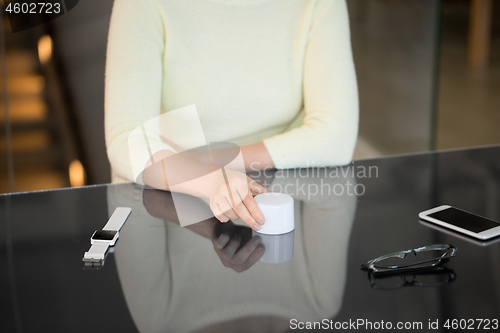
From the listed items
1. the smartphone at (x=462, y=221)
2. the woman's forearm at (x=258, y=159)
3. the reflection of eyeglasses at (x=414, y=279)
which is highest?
the woman's forearm at (x=258, y=159)

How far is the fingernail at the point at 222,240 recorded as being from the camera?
718 mm

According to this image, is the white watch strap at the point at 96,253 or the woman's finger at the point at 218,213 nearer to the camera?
the white watch strap at the point at 96,253

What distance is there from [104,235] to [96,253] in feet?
0.17

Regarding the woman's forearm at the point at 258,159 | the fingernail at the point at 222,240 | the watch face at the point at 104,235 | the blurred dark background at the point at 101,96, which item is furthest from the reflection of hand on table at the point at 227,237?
the blurred dark background at the point at 101,96

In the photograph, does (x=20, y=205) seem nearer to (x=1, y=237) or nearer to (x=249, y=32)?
(x=1, y=237)

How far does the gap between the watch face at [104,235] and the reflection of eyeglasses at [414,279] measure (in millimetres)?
387

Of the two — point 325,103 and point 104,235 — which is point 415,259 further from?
point 325,103

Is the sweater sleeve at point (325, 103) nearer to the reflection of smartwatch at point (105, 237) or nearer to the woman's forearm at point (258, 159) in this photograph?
the woman's forearm at point (258, 159)

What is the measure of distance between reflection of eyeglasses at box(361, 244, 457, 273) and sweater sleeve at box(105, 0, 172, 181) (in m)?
0.55

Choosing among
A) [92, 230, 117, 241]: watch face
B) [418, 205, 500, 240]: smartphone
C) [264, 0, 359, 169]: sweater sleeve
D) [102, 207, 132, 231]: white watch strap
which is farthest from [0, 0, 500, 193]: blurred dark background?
[418, 205, 500, 240]: smartphone

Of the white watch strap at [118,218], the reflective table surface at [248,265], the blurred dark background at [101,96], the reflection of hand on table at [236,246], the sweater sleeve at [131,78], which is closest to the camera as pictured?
the reflective table surface at [248,265]

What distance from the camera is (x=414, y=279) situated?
2.00 ft

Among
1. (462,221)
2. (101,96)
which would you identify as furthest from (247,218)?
(101,96)

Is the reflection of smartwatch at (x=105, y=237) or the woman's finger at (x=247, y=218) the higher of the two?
the woman's finger at (x=247, y=218)
